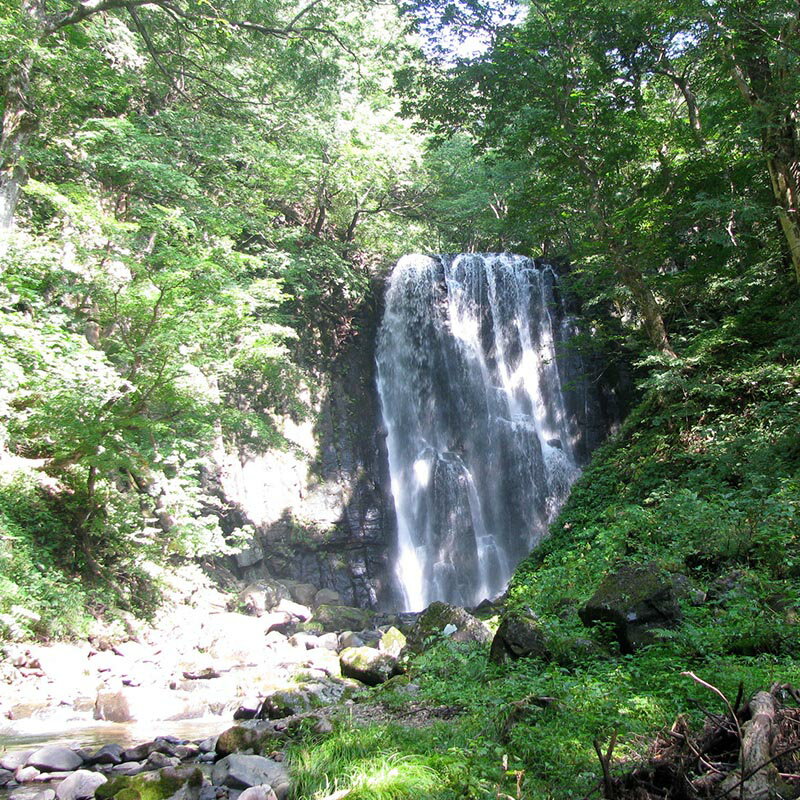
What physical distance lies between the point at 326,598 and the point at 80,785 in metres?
11.5

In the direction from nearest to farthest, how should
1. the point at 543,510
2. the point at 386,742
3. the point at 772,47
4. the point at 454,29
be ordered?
1. the point at 386,742
2. the point at 772,47
3. the point at 454,29
4. the point at 543,510

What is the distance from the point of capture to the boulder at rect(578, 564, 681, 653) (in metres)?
4.49

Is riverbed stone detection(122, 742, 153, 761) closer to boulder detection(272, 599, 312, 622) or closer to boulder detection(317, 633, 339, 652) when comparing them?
boulder detection(317, 633, 339, 652)

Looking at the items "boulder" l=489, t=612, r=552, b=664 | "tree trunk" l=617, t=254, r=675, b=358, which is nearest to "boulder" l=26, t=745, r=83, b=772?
"boulder" l=489, t=612, r=552, b=664

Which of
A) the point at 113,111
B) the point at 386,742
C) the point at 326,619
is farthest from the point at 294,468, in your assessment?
the point at 386,742

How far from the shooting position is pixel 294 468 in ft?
55.4

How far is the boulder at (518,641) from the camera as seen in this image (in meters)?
4.88

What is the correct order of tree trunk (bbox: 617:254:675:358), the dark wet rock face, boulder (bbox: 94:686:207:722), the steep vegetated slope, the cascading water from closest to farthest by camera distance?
the steep vegetated slope
boulder (bbox: 94:686:207:722)
tree trunk (bbox: 617:254:675:358)
the dark wet rock face
the cascading water

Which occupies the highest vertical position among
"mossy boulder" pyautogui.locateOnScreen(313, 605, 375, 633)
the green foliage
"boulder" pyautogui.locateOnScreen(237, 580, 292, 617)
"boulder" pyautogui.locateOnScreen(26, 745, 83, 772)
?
the green foliage

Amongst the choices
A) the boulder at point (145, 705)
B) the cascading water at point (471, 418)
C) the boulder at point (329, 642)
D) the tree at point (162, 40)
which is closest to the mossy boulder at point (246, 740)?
the boulder at point (145, 705)

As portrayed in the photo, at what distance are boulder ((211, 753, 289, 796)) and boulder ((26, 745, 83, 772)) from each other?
1432 mm

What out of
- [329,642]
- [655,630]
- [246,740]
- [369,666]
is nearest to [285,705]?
[246,740]

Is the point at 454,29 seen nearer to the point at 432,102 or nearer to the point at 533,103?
the point at 432,102

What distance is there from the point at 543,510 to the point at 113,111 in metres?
14.8
